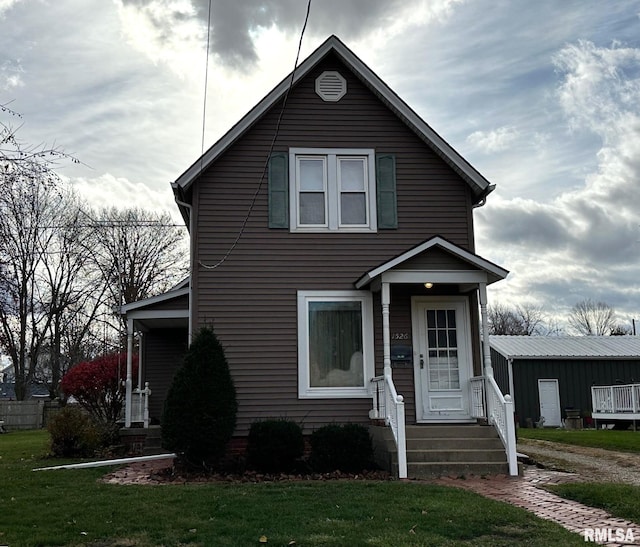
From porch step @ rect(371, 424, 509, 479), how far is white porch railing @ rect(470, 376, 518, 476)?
0.14 metres

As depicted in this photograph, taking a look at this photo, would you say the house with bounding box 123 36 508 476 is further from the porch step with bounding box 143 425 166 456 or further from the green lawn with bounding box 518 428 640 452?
the green lawn with bounding box 518 428 640 452

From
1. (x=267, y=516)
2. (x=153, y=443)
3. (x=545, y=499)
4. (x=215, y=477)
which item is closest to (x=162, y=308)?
(x=153, y=443)

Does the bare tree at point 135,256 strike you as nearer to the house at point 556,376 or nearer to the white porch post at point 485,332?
the house at point 556,376

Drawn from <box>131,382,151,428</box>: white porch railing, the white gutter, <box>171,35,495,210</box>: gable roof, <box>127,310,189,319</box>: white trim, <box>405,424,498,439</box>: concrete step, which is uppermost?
<box>171,35,495,210</box>: gable roof

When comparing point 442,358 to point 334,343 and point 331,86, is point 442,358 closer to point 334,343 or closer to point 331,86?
point 334,343

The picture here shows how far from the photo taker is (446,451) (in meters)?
10.8

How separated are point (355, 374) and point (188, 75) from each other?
6.05 m

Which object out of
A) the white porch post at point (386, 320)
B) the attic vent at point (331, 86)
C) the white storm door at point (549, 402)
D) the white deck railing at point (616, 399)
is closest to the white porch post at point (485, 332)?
the white porch post at point (386, 320)

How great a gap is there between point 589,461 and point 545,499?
208 inches

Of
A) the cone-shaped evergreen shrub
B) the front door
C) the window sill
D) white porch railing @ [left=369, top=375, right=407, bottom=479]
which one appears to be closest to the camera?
white porch railing @ [left=369, top=375, right=407, bottom=479]

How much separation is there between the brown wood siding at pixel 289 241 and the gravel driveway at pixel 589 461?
3038 mm

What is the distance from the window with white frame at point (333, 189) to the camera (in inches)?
513

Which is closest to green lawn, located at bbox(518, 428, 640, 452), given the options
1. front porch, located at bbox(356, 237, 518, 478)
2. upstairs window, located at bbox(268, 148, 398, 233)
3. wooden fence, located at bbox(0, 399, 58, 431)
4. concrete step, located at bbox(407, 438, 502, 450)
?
front porch, located at bbox(356, 237, 518, 478)

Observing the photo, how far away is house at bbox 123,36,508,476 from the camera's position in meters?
12.4
